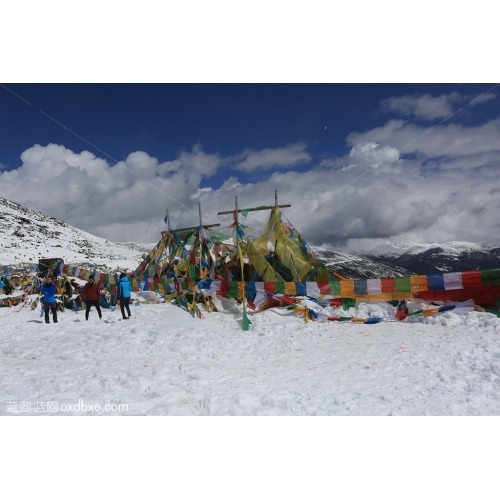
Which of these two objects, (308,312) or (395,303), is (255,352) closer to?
(308,312)

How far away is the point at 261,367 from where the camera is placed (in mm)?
7434

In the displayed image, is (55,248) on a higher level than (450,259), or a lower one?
higher

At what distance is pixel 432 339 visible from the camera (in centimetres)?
845

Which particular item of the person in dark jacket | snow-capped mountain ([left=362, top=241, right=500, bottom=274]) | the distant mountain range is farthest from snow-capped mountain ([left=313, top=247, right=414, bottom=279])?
the person in dark jacket

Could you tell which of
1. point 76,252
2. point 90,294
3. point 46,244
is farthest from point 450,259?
point 46,244

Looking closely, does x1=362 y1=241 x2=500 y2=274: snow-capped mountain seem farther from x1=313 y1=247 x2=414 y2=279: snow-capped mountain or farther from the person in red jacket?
the person in red jacket

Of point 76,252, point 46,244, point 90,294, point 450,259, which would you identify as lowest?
point 90,294

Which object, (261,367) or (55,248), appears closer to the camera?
(261,367)

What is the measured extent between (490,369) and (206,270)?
11895 mm

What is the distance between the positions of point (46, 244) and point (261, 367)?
63.3m

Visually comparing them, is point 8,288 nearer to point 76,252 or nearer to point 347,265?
point 347,265

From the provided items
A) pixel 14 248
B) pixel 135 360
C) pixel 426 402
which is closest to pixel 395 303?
pixel 426 402

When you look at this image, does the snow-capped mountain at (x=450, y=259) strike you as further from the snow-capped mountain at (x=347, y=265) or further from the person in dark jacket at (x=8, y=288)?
the person in dark jacket at (x=8, y=288)

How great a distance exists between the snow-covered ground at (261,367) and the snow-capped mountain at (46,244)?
26795mm
